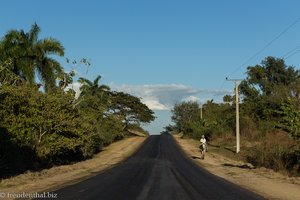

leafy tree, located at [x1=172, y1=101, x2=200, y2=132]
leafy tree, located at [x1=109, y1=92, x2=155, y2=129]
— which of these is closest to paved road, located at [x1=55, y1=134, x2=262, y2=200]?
leafy tree, located at [x1=109, y1=92, x2=155, y2=129]

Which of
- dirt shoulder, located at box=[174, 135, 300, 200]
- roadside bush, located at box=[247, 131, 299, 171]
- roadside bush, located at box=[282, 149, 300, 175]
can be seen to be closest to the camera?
dirt shoulder, located at box=[174, 135, 300, 200]

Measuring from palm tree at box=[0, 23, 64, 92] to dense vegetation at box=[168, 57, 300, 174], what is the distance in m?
18.4

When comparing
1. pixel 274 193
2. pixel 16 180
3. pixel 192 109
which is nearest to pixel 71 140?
pixel 16 180

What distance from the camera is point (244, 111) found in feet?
206

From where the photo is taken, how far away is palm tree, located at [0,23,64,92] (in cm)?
3725

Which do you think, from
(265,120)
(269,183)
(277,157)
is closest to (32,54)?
(277,157)

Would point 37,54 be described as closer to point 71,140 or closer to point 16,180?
point 71,140

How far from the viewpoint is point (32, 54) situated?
128 feet

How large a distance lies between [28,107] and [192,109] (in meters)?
106

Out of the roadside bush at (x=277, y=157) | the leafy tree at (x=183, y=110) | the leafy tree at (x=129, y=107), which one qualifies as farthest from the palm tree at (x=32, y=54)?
the leafy tree at (x=183, y=110)

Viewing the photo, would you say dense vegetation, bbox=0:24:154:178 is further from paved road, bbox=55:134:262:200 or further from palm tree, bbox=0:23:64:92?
paved road, bbox=55:134:262:200

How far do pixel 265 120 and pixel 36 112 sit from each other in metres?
37.0

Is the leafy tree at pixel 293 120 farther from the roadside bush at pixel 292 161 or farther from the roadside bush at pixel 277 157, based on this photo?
the roadside bush at pixel 277 157

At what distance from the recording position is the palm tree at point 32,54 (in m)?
37.2
